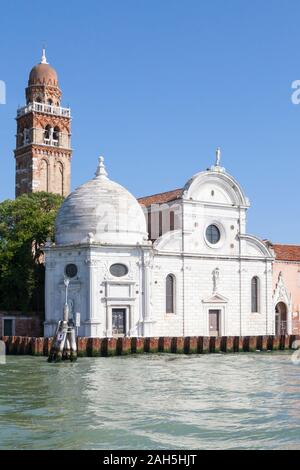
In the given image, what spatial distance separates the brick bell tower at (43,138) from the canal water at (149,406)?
1239 inches

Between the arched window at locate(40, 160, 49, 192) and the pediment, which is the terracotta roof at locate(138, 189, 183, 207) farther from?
the arched window at locate(40, 160, 49, 192)

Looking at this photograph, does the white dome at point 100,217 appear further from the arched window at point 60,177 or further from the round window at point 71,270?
the arched window at point 60,177

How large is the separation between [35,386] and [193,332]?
840 inches

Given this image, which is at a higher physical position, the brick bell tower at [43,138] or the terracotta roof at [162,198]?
the brick bell tower at [43,138]

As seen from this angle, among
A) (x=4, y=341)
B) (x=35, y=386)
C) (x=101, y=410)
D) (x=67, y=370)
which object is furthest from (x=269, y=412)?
(x=4, y=341)

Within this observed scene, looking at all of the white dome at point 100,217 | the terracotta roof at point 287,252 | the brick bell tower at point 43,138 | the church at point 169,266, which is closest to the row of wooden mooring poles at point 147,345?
the church at point 169,266

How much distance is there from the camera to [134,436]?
15734mm

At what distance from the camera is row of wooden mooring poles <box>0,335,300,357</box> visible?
35.2 meters

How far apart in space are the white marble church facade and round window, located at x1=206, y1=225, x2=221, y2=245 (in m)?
0.06

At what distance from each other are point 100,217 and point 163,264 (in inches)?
182

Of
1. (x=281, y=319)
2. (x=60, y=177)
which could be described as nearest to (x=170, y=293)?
(x=281, y=319)

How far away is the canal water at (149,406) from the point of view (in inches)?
613
